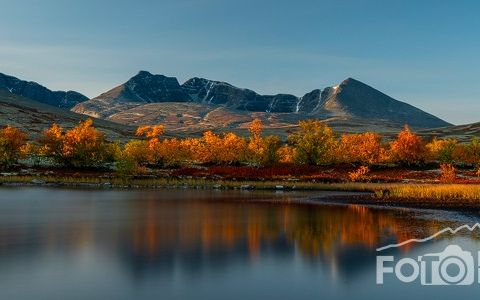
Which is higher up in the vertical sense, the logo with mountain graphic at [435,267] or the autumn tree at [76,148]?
the autumn tree at [76,148]

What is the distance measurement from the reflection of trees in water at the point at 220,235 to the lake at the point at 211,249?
7cm

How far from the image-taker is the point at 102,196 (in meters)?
61.2

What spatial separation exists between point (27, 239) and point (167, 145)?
86737 mm

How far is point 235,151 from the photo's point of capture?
380 ft

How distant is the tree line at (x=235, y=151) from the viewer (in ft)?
335

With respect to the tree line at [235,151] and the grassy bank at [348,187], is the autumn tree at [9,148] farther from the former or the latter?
the grassy bank at [348,187]

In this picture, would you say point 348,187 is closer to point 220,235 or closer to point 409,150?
point 409,150

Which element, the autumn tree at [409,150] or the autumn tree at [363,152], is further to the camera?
the autumn tree at [363,152]

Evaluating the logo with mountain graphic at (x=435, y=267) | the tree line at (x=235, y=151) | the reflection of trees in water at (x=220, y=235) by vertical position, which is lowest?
the reflection of trees in water at (x=220, y=235)

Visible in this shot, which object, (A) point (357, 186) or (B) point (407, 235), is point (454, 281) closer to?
(B) point (407, 235)

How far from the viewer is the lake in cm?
1952

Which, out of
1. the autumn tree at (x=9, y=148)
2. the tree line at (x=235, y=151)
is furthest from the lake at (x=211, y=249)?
the tree line at (x=235, y=151)

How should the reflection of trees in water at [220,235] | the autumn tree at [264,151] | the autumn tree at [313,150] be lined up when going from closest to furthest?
the reflection of trees in water at [220,235], the autumn tree at [313,150], the autumn tree at [264,151]

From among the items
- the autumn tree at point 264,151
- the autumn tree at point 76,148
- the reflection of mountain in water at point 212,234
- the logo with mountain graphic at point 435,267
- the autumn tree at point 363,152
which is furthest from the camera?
the autumn tree at point 363,152
